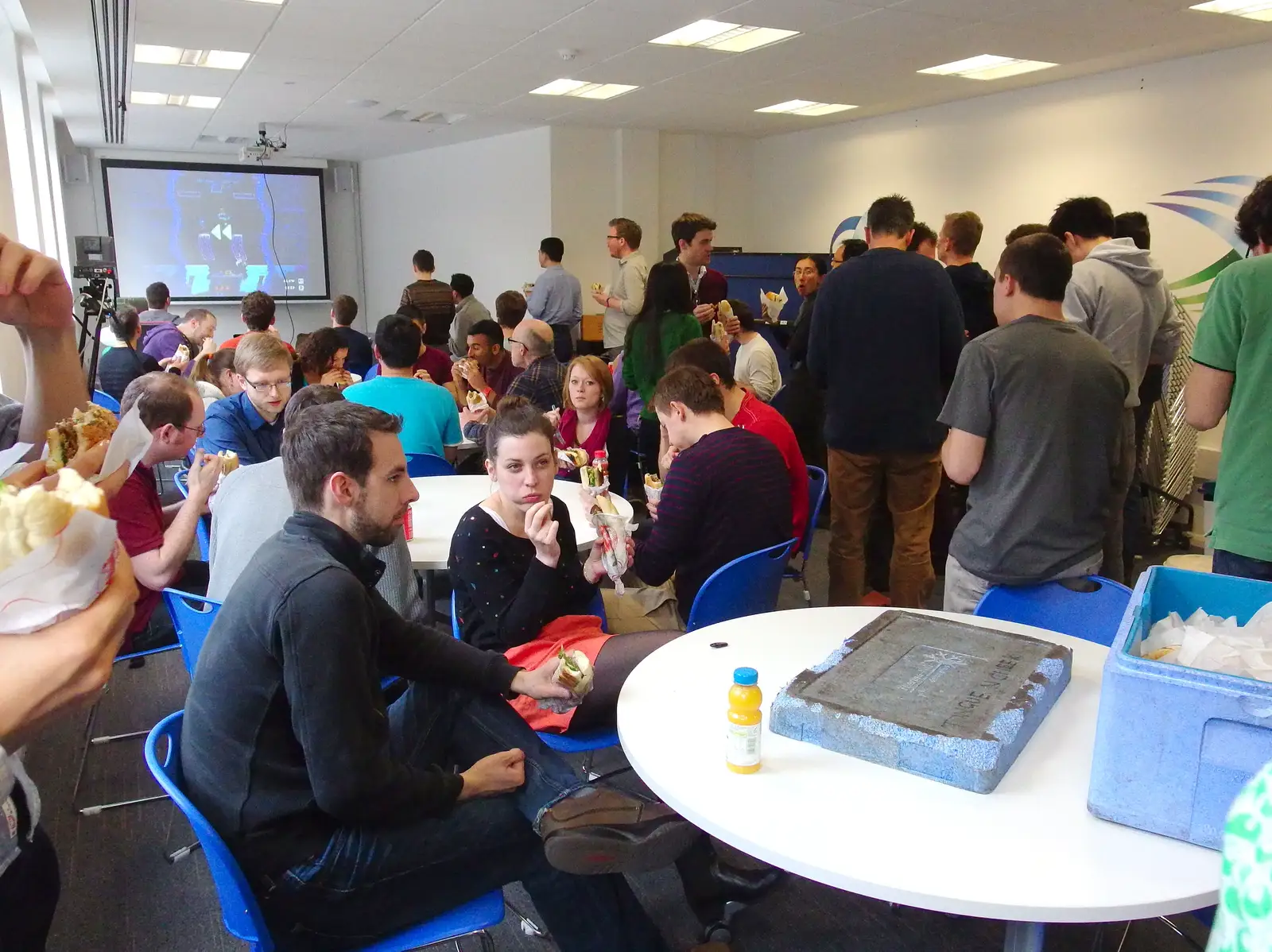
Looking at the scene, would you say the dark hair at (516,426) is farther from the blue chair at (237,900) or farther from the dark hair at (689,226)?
the dark hair at (689,226)

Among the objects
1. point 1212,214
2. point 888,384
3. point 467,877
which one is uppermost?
point 1212,214

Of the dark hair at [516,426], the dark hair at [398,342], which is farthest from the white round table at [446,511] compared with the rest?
the dark hair at [398,342]

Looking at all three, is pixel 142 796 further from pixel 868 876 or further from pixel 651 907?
pixel 868 876

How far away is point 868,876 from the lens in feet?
3.70

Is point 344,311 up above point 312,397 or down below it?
above

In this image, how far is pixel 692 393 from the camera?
8.98 ft

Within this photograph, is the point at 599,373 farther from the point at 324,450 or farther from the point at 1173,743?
the point at 1173,743

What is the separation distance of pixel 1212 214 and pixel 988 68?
1982 mm

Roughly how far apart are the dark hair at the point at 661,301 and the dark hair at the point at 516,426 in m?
2.15

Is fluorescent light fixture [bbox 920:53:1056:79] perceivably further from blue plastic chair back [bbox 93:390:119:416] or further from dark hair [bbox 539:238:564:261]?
blue plastic chair back [bbox 93:390:119:416]

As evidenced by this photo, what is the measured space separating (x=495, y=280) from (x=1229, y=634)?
1044cm

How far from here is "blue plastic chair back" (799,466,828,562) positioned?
10.9 feet

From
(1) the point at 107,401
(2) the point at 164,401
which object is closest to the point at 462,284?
(1) the point at 107,401

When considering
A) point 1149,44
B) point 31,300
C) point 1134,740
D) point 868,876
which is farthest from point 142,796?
point 1149,44
